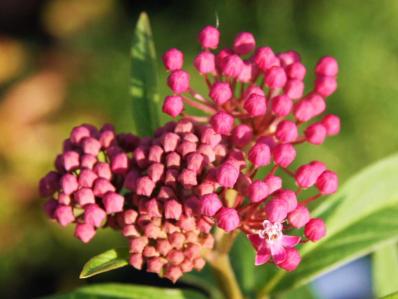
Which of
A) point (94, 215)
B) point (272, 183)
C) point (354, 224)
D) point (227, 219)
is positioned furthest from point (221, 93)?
point (354, 224)

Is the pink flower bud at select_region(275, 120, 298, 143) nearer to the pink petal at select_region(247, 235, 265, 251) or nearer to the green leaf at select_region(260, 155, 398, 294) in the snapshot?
the pink petal at select_region(247, 235, 265, 251)

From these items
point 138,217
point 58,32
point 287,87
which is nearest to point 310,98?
point 287,87

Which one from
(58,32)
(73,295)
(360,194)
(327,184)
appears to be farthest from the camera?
(58,32)

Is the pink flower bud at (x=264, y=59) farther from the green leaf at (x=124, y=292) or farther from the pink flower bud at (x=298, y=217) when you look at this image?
the green leaf at (x=124, y=292)

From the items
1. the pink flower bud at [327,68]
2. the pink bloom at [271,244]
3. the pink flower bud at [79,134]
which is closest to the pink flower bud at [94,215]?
the pink flower bud at [79,134]

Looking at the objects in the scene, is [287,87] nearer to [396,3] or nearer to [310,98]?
[310,98]
